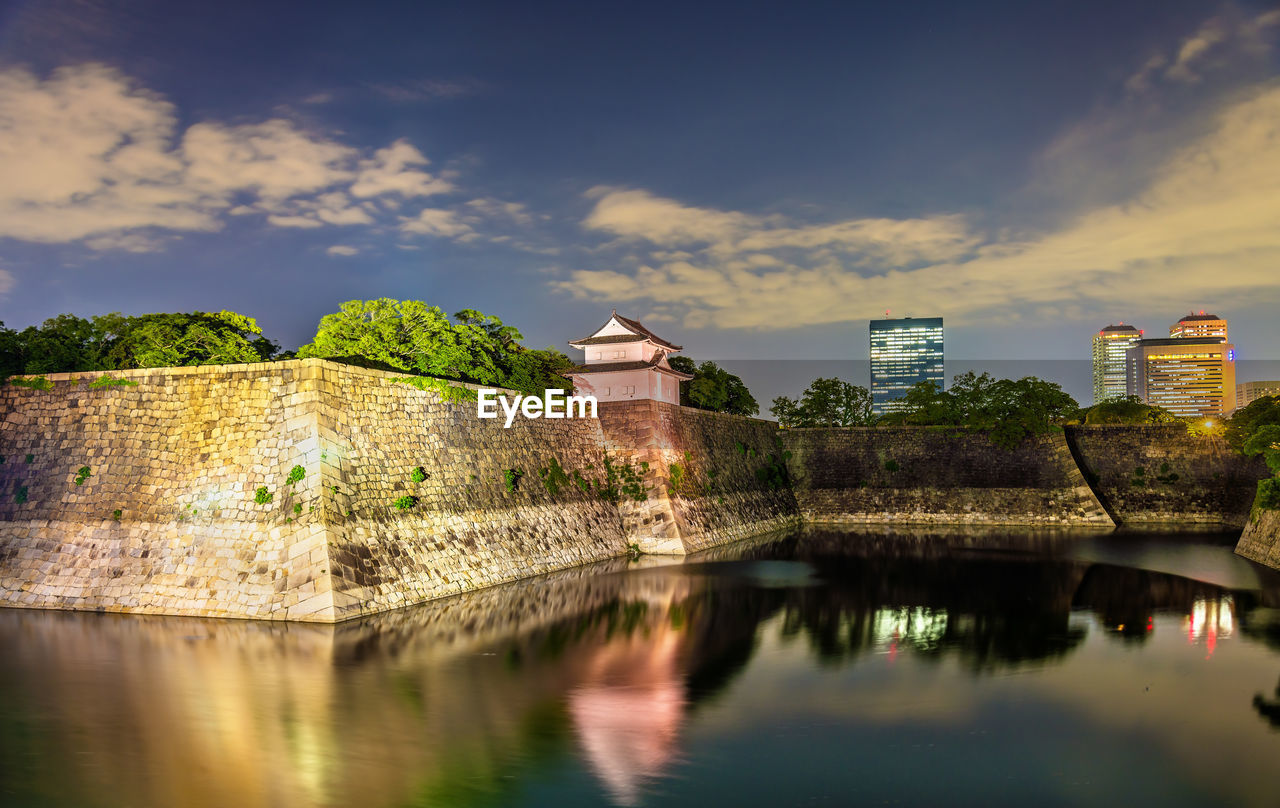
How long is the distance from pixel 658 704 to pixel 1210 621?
12.8m

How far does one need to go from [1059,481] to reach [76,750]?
4175 centimetres

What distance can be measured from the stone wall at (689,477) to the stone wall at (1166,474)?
16.9 metres

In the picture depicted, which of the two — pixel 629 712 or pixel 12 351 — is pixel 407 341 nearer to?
pixel 12 351

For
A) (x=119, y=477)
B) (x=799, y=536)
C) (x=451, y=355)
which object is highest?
(x=451, y=355)

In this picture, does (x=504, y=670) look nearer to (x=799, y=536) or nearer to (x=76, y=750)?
(x=76, y=750)

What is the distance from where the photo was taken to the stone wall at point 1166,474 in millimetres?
39156

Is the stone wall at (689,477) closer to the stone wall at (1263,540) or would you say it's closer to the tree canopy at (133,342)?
the tree canopy at (133,342)

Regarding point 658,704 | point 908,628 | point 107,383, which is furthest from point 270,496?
point 908,628

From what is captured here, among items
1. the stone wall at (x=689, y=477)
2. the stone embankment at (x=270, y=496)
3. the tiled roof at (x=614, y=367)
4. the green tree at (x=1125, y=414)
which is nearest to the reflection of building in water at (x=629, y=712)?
the stone embankment at (x=270, y=496)

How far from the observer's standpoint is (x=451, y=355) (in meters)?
26.3

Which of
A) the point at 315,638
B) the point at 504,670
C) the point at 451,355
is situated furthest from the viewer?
the point at 451,355

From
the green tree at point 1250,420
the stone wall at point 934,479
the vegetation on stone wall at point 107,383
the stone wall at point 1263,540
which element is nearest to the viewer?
the vegetation on stone wall at point 107,383

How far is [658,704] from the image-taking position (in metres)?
10.7

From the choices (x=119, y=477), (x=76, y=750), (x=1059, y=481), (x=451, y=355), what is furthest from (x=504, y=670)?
(x=1059, y=481)
